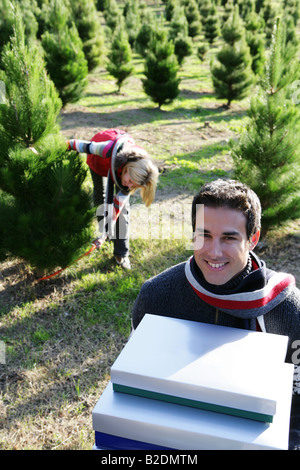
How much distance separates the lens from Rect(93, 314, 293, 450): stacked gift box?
38.7 inches

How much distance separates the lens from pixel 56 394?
11.2 ft

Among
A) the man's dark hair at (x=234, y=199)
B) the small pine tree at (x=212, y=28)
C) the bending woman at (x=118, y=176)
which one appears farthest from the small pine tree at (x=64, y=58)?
the small pine tree at (x=212, y=28)

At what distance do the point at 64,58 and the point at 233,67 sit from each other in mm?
5123

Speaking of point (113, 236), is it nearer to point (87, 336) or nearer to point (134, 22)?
point (87, 336)

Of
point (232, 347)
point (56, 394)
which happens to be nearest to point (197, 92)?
point (56, 394)

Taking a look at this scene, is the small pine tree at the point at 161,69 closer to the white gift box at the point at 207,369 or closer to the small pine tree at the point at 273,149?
the small pine tree at the point at 273,149

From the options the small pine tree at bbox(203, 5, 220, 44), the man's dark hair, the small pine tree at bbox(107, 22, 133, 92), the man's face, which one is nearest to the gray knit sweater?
the man's face

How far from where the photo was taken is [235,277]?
176 centimetres

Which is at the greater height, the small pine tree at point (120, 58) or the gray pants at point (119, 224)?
the small pine tree at point (120, 58)

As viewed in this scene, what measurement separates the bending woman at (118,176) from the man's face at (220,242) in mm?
2529

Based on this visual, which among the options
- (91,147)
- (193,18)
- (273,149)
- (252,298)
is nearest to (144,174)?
(91,147)

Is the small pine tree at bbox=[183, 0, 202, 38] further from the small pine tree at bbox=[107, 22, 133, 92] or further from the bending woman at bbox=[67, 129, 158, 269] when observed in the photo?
the bending woman at bbox=[67, 129, 158, 269]

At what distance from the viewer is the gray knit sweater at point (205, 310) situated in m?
1.72

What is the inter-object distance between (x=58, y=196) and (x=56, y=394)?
1.86m
